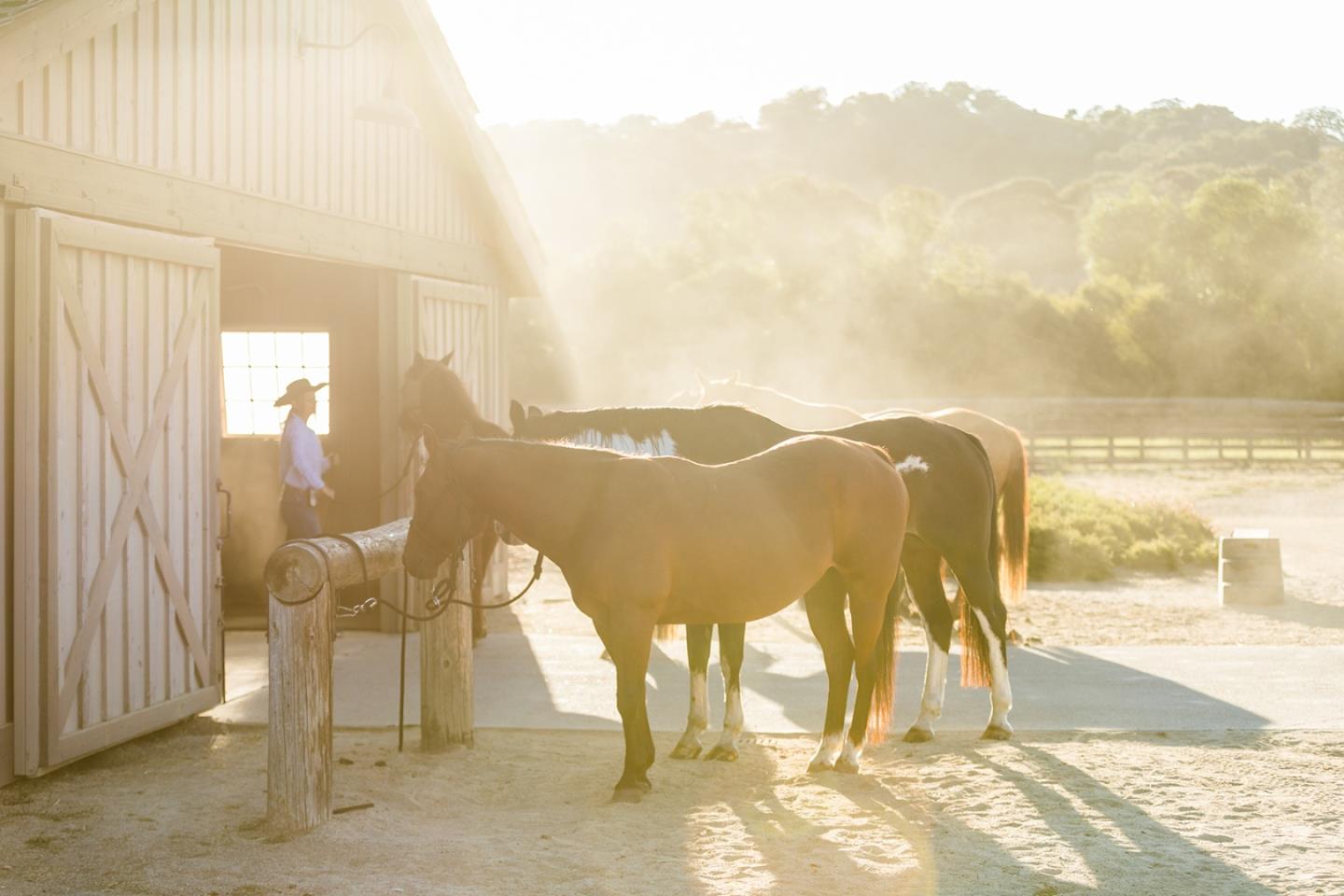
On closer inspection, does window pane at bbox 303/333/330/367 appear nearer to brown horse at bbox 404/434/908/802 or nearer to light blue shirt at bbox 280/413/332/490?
light blue shirt at bbox 280/413/332/490

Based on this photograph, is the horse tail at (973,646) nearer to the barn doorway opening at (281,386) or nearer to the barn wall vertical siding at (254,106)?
the barn wall vertical siding at (254,106)

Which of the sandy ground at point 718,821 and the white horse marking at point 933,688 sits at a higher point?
the white horse marking at point 933,688

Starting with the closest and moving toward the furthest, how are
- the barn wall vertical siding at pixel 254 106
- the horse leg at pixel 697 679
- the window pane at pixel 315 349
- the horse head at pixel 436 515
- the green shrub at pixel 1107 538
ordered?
the horse head at pixel 436 515 → the barn wall vertical siding at pixel 254 106 → the horse leg at pixel 697 679 → the window pane at pixel 315 349 → the green shrub at pixel 1107 538

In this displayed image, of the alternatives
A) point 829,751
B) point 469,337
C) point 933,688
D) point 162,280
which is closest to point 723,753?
point 829,751

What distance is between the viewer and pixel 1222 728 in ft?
25.7

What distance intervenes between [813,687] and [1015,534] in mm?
1928

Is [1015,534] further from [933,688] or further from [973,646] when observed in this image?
[933,688]

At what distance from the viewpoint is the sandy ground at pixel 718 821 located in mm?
5289

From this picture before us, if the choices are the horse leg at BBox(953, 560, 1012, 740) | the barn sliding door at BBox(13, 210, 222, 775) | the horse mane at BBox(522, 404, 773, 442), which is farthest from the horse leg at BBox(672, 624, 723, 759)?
the barn sliding door at BBox(13, 210, 222, 775)

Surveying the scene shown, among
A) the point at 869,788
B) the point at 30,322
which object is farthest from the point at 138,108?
the point at 869,788

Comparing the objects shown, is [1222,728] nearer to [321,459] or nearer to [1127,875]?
[1127,875]

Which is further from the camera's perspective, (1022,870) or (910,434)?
(910,434)

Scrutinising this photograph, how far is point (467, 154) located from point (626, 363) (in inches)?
A: 1602

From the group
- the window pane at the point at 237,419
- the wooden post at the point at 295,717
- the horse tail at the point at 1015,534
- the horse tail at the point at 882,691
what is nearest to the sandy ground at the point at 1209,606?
the horse tail at the point at 1015,534
